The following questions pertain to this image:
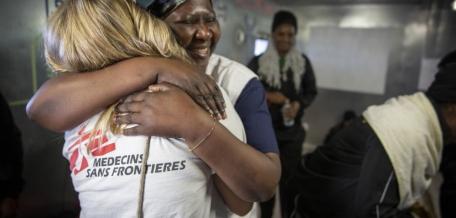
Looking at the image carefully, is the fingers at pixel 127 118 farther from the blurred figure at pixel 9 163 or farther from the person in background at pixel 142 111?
the blurred figure at pixel 9 163

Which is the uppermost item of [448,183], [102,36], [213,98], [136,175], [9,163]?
[102,36]

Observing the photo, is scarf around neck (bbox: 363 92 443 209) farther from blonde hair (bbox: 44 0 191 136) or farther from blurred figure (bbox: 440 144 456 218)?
blonde hair (bbox: 44 0 191 136)

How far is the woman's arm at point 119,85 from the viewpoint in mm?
535

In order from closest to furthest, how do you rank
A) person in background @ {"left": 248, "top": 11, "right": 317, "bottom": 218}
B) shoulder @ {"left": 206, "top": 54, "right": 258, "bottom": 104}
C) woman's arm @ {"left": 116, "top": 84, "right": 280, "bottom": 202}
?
woman's arm @ {"left": 116, "top": 84, "right": 280, "bottom": 202}
shoulder @ {"left": 206, "top": 54, "right": 258, "bottom": 104}
person in background @ {"left": 248, "top": 11, "right": 317, "bottom": 218}

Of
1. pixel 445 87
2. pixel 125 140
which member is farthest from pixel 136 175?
pixel 445 87

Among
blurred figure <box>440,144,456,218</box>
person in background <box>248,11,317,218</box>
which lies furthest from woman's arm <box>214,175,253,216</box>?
person in background <box>248,11,317,218</box>

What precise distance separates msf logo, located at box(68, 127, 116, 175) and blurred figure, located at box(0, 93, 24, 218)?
58cm

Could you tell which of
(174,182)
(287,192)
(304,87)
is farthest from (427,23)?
(174,182)

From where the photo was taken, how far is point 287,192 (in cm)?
141

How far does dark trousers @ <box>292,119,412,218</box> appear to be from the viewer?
1009mm

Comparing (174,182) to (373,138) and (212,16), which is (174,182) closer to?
(212,16)

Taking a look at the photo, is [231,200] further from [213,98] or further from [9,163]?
[9,163]

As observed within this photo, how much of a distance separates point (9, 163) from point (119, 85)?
2.49 feet

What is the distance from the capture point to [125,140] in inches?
20.9
